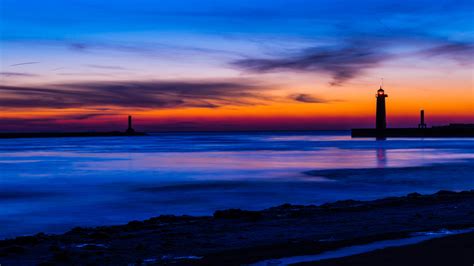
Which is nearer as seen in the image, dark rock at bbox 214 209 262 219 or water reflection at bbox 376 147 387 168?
dark rock at bbox 214 209 262 219

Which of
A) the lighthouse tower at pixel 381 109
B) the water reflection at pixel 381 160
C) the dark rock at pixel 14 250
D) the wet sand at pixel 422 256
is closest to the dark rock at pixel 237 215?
the dark rock at pixel 14 250

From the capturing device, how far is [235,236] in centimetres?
698

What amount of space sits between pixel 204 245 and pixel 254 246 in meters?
0.65

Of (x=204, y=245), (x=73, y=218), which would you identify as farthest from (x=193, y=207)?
(x=204, y=245)

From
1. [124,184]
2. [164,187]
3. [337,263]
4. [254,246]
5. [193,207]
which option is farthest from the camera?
[124,184]

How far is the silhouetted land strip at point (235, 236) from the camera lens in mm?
5711

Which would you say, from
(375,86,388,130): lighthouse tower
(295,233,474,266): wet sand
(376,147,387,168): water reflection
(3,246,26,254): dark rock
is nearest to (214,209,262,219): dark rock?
(3,246,26,254): dark rock

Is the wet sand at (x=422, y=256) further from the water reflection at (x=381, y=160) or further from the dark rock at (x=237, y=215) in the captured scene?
the water reflection at (x=381, y=160)

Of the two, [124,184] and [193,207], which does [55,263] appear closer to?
[193,207]

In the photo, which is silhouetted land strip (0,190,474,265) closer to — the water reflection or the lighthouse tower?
the water reflection

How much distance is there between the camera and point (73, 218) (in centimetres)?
1130

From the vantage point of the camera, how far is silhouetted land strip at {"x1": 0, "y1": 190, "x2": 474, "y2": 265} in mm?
5711

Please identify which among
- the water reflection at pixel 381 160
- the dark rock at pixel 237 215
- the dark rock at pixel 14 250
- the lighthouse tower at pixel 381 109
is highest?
the lighthouse tower at pixel 381 109

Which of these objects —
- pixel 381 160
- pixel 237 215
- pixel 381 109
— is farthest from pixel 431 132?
pixel 237 215
